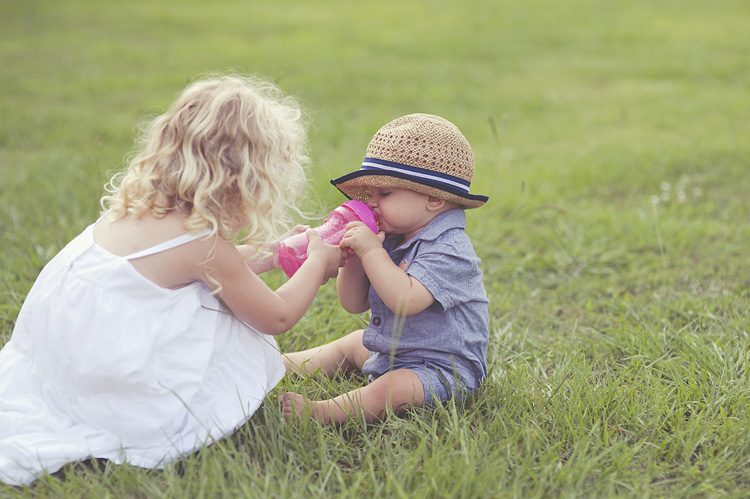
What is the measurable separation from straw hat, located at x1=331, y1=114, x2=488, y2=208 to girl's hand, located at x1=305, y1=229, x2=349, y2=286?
0.80ft

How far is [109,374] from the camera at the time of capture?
197cm

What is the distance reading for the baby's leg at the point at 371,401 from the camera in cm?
228

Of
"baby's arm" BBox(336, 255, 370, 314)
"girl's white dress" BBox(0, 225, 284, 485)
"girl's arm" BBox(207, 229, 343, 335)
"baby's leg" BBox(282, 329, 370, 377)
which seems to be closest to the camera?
"girl's white dress" BBox(0, 225, 284, 485)

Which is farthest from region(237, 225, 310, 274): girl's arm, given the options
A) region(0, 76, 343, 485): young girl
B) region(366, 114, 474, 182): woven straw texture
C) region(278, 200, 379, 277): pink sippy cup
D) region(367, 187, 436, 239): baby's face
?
region(366, 114, 474, 182): woven straw texture

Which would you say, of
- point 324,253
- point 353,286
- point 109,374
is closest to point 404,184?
point 324,253

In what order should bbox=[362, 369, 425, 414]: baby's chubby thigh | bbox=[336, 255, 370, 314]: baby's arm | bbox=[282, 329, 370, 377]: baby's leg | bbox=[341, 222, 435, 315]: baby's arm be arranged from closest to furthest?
bbox=[341, 222, 435, 315]: baby's arm, bbox=[362, 369, 425, 414]: baby's chubby thigh, bbox=[336, 255, 370, 314]: baby's arm, bbox=[282, 329, 370, 377]: baby's leg

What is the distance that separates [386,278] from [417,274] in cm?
11

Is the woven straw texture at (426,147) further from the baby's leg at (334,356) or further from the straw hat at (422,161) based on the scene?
the baby's leg at (334,356)

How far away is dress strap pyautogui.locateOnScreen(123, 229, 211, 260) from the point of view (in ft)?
6.61

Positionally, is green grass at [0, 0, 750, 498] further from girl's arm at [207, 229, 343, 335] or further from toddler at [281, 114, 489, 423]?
girl's arm at [207, 229, 343, 335]

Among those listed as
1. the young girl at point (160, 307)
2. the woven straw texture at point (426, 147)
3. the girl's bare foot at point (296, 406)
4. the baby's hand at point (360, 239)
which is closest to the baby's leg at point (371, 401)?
the girl's bare foot at point (296, 406)

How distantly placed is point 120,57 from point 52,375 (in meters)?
7.70

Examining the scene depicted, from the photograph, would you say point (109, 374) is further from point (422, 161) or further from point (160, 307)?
point (422, 161)

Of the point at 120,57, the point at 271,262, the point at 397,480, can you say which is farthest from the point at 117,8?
the point at 397,480
